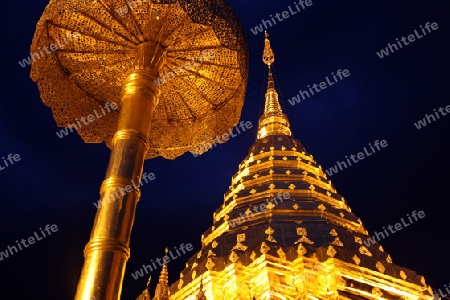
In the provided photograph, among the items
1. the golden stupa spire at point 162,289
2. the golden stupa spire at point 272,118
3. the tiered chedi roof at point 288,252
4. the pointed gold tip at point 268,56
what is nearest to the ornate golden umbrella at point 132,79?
the tiered chedi roof at point 288,252

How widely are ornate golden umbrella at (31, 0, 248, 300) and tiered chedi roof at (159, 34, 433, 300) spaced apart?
645 centimetres

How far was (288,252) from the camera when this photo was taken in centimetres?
1319

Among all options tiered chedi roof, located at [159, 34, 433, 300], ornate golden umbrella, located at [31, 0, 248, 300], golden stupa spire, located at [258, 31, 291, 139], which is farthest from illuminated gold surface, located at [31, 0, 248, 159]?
golden stupa spire, located at [258, 31, 291, 139]

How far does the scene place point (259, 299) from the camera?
12.4 metres

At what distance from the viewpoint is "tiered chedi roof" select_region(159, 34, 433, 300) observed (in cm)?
1282

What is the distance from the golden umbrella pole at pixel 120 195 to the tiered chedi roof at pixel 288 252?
783cm

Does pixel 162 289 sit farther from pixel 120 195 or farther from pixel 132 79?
pixel 120 195

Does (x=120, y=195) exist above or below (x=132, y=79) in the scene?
below

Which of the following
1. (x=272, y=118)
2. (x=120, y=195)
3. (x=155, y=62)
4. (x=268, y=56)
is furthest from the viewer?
(x=268, y=56)

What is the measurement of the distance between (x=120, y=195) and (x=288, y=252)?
378 inches

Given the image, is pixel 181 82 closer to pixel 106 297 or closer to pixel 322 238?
pixel 106 297

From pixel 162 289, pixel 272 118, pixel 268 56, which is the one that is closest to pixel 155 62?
pixel 162 289

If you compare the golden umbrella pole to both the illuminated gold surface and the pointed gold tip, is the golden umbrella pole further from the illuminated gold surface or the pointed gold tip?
the pointed gold tip

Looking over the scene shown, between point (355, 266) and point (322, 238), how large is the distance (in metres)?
1.21
